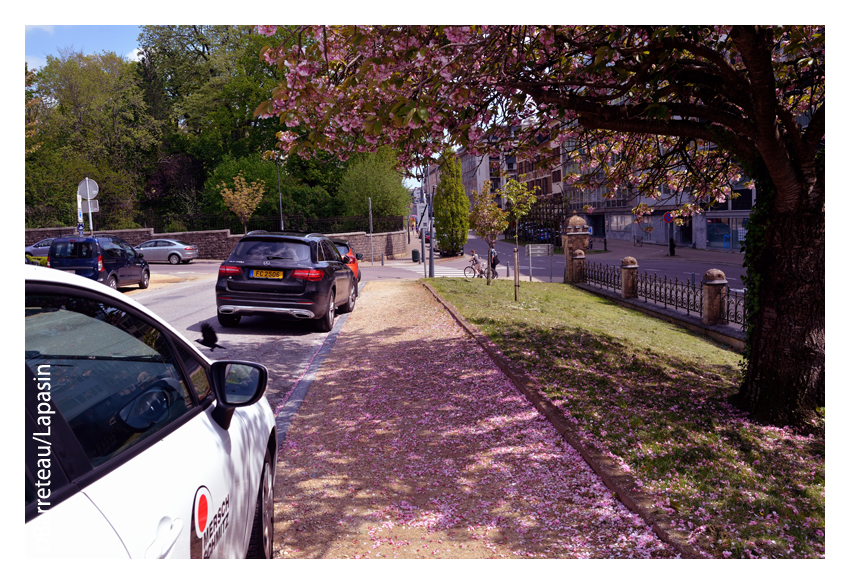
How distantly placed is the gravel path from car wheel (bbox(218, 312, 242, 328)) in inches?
177

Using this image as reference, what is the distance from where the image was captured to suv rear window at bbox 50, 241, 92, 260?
17531 mm

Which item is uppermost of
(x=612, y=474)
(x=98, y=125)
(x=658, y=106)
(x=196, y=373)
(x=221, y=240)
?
(x=98, y=125)

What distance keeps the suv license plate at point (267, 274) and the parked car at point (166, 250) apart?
3129cm

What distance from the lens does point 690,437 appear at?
5254mm

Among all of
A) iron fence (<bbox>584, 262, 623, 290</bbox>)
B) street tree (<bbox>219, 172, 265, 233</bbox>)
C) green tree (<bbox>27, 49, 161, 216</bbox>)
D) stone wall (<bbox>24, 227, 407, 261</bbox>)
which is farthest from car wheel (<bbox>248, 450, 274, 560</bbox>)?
street tree (<bbox>219, 172, 265, 233</bbox>)

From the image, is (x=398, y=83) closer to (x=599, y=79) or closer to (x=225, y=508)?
(x=599, y=79)

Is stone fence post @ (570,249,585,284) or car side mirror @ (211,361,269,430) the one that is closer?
car side mirror @ (211,361,269,430)

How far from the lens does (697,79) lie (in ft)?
21.4

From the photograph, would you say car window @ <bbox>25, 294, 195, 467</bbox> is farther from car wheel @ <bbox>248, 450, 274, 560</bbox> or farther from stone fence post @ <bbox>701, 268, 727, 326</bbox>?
stone fence post @ <bbox>701, 268, 727, 326</bbox>

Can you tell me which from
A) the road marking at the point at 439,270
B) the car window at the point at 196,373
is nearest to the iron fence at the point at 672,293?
the car window at the point at 196,373

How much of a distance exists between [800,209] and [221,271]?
8938mm

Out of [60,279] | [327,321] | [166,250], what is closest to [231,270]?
[327,321]

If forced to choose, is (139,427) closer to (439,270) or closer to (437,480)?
(437,480)

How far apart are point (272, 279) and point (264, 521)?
26.7 feet
